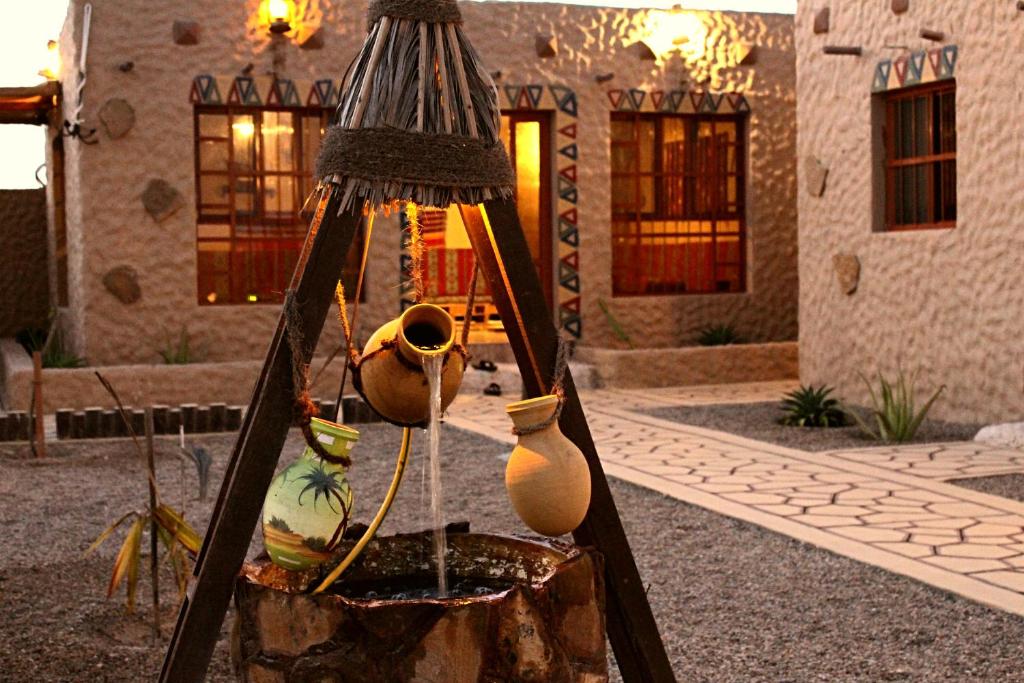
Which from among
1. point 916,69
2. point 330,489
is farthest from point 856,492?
point 330,489

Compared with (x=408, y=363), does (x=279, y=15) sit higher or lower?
higher

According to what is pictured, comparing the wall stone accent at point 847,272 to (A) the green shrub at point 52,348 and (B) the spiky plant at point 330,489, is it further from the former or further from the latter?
(B) the spiky plant at point 330,489

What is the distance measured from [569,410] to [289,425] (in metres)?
0.66

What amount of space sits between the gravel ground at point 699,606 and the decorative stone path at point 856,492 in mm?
180

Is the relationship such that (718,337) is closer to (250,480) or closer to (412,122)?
(412,122)

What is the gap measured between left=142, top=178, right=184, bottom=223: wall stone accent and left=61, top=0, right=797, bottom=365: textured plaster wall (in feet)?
0.20

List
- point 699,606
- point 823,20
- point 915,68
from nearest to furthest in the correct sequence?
point 699,606
point 915,68
point 823,20

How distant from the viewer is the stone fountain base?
2.91 m

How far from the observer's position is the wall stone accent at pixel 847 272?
10.5m

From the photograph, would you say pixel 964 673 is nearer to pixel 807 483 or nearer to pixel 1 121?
pixel 807 483

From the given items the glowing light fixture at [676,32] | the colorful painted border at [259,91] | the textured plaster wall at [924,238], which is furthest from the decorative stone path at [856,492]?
the glowing light fixture at [676,32]

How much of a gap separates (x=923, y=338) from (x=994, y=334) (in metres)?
0.71

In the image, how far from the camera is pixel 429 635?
9.53ft

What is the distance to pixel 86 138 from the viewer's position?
1177 cm
